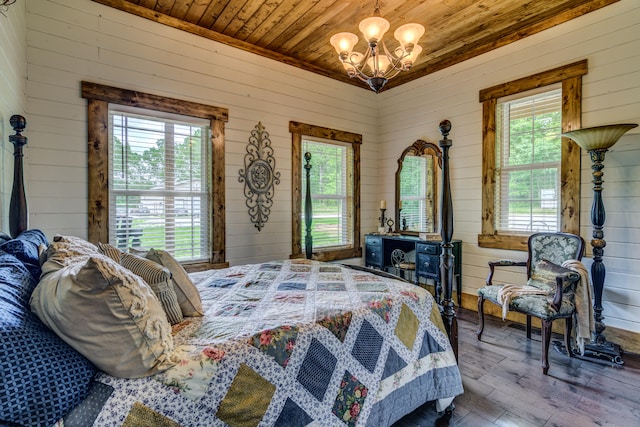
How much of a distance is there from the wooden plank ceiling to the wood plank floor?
3209 mm

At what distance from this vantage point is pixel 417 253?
13.4ft

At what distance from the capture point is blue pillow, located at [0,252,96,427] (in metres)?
0.84

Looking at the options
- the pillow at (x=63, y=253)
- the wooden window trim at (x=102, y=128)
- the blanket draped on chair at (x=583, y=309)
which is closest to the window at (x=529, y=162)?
the blanket draped on chair at (x=583, y=309)

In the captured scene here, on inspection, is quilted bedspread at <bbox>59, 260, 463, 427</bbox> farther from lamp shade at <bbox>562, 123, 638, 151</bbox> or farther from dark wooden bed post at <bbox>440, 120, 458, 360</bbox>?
lamp shade at <bbox>562, 123, 638, 151</bbox>

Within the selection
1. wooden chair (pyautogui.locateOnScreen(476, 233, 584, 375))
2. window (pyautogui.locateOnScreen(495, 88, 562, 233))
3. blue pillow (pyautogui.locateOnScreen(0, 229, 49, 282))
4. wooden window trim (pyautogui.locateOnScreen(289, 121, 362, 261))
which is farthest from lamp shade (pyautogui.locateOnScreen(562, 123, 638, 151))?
blue pillow (pyautogui.locateOnScreen(0, 229, 49, 282))

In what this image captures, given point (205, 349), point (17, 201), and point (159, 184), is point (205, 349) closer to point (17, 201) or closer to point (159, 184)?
point (17, 201)

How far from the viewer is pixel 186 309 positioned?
1.64 meters

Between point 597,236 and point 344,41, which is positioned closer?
point 344,41

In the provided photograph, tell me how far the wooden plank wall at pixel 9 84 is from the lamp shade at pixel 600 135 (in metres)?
4.22

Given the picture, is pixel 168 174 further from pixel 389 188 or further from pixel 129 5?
pixel 389 188

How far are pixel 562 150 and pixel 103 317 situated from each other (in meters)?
3.93

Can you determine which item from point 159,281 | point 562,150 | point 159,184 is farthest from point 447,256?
point 159,184

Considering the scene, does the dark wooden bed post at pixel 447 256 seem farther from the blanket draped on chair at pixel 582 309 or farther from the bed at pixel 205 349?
the blanket draped on chair at pixel 582 309

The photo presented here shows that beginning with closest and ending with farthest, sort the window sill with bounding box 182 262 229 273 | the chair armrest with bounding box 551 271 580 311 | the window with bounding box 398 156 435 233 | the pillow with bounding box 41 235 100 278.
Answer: the pillow with bounding box 41 235 100 278 < the chair armrest with bounding box 551 271 580 311 < the window sill with bounding box 182 262 229 273 < the window with bounding box 398 156 435 233
